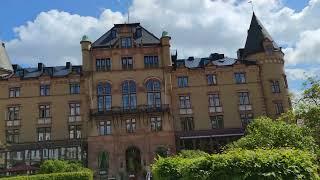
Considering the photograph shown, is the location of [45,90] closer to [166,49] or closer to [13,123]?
[13,123]

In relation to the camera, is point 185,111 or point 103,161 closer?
point 103,161

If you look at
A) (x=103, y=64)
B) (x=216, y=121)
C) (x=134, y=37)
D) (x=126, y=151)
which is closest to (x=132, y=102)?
(x=126, y=151)

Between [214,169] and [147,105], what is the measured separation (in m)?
40.1

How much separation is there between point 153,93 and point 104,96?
6.61 m

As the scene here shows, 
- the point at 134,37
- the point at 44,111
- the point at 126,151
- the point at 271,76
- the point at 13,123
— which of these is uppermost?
the point at 134,37

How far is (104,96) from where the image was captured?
5600 centimetres

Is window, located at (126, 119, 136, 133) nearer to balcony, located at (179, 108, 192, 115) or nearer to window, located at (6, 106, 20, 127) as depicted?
balcony, located at (179, 108, 192, 115)

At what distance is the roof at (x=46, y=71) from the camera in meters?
59.9

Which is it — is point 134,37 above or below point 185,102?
above

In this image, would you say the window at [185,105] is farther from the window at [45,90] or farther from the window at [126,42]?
the window at [45,90]

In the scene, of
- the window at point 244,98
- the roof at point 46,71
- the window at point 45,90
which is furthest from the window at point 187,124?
the window at point 45,90

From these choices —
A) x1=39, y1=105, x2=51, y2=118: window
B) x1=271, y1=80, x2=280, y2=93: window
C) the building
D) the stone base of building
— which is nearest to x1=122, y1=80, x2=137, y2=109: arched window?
the building

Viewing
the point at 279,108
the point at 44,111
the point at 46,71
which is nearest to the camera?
the point at 279,108

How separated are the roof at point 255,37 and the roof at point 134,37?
1358 cm
